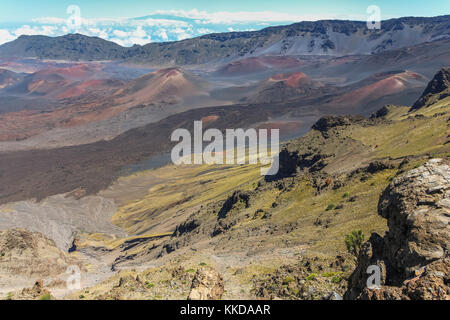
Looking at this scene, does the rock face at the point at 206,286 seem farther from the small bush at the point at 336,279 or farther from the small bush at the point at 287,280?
the small bush at the point at 336,279

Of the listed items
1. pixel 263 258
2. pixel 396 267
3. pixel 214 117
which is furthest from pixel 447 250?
pixel 214 117

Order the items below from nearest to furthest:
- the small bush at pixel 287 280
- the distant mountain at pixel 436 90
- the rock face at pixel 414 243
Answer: the rock face at pixel 414 243, the small bush at pixel 287 280, the distant mountain at pixel 436 90

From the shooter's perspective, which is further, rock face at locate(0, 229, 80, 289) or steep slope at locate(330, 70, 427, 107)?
steep slope at locate(330, 70, 427, 107)

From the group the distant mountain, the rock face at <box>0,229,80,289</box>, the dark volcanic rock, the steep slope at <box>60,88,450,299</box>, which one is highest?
the distant mountain

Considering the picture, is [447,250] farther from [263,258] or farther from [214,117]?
[214,117]

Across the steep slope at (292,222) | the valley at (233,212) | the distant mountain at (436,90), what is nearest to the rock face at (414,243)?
the valley at (233,212)

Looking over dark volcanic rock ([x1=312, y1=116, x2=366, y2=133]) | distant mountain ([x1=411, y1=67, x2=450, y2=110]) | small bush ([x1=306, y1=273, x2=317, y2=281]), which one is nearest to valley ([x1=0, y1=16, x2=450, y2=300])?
small bush ([x1=306, y1=273, x2=317, y2=281])

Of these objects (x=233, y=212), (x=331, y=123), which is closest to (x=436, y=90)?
(x=331, y=123)

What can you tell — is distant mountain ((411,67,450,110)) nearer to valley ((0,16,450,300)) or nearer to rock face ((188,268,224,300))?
valley ((0,16,450,300))

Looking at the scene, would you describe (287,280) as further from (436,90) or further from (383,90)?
(383,90)
